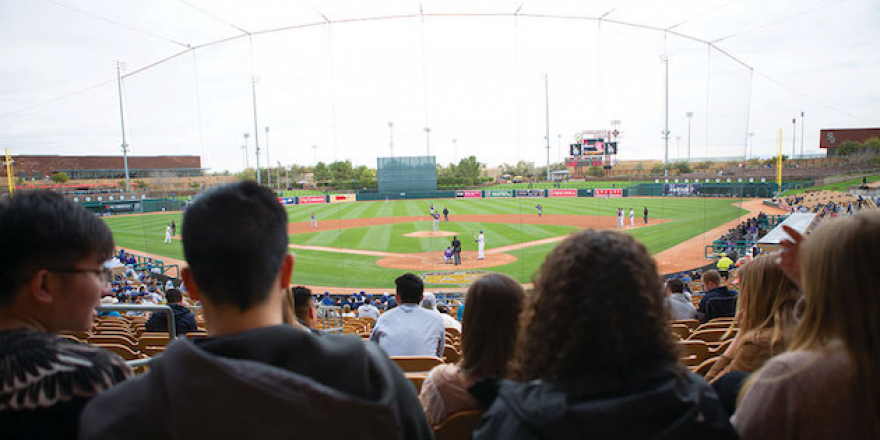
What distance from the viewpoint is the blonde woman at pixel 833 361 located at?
1484 millimetres

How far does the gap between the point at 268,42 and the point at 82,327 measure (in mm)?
16406

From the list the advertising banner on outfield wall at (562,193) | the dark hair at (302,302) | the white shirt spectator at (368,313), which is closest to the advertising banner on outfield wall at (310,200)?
the advertising banner on outfield wall at (562,193)

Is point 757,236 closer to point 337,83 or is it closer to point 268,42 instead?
point 337,83

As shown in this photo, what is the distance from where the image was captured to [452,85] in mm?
17266

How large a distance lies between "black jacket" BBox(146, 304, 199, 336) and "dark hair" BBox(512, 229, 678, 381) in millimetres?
6065

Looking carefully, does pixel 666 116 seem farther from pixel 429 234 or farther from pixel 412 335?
pixel 412 335

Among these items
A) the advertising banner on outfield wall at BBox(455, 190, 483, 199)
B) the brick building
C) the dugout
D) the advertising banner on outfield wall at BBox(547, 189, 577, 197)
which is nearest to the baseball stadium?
the dugout

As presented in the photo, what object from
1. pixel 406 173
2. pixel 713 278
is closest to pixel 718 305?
pixel 713 278

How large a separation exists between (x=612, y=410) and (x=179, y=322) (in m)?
6.58

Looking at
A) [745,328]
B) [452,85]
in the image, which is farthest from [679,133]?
[745,328]

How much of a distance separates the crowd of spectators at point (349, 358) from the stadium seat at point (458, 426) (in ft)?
2.00

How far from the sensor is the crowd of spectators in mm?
1219

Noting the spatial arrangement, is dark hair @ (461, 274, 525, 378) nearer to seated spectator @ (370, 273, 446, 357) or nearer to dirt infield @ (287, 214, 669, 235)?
seated spectator @ (370, 273, 446, 357)

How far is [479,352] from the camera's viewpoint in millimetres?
2371
